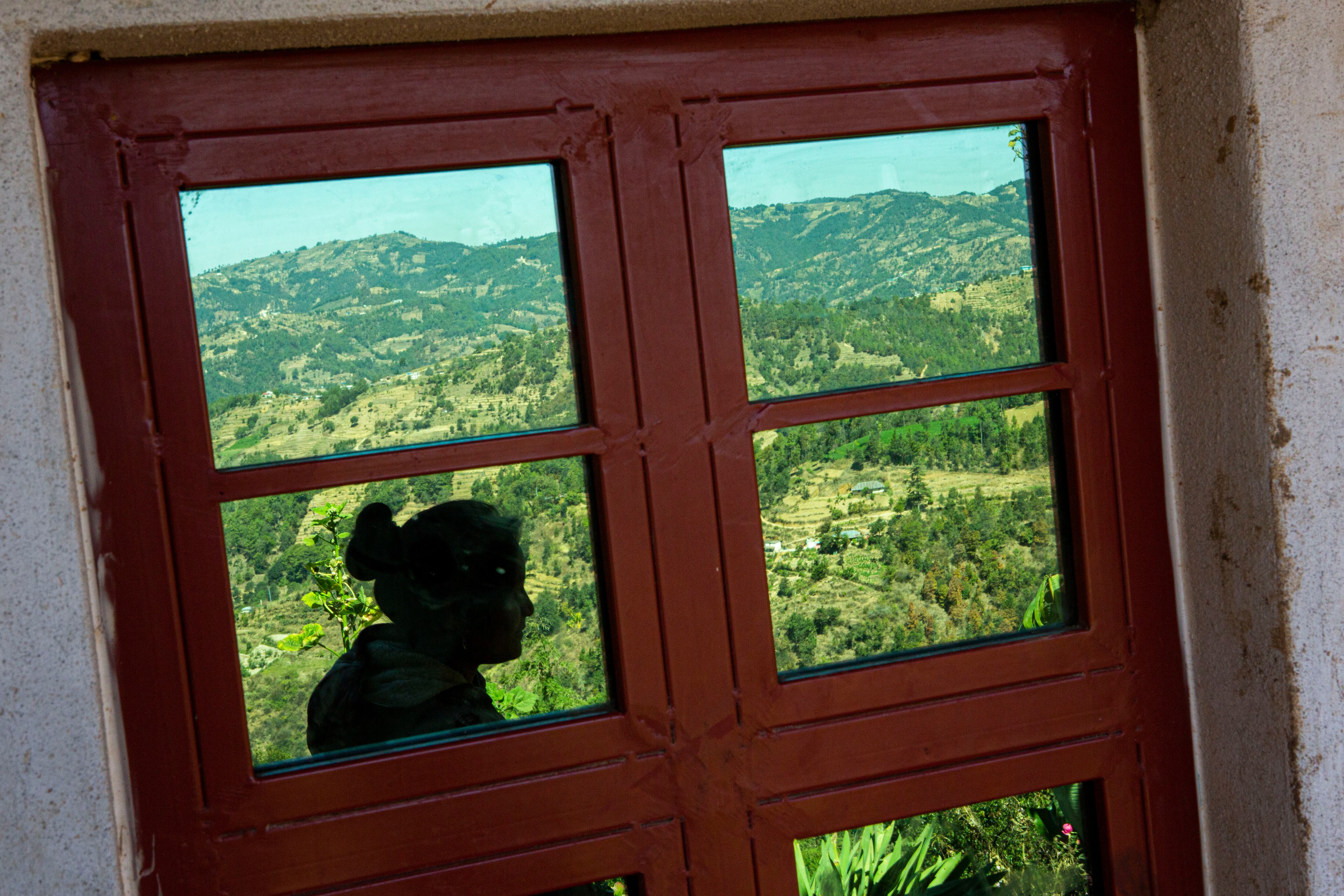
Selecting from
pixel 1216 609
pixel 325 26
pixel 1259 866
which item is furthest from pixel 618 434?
pixel 1259 866

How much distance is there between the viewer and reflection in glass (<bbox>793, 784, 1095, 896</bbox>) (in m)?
1.56

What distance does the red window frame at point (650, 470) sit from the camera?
132 cm

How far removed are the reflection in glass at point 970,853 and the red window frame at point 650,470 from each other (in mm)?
47

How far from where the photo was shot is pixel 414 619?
1.47 meters

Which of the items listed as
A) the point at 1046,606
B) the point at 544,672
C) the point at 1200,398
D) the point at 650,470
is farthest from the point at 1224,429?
the point at 544,672

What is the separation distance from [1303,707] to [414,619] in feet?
4.61

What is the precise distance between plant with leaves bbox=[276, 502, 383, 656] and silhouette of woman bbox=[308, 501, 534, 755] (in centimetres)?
1

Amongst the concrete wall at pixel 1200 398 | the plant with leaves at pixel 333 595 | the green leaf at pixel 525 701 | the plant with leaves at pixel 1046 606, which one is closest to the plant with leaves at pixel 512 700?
the green leaf at pixel 525 701

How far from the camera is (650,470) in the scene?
1.46 m

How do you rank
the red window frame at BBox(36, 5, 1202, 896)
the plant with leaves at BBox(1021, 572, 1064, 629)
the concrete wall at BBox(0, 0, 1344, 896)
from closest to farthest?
the concrete wall at BBox(0, 0, 1344, 896), the red window frame at BBox(36, 5, 1202, 896), the plant with leaves at BBox(1021, 572, 1064, 629)

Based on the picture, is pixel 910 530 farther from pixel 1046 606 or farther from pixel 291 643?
pixel 291 643

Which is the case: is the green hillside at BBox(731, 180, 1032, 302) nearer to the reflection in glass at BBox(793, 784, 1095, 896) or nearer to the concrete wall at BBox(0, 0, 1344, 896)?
the concrete wall at BBox(0, 0, 1344, 896)

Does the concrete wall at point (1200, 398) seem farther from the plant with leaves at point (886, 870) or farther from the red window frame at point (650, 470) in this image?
the plant with leaves at point (886, 870)

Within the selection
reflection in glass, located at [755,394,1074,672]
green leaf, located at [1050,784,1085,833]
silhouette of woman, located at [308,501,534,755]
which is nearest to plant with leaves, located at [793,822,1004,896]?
green leaf, located at [1050,784,1085,833]
